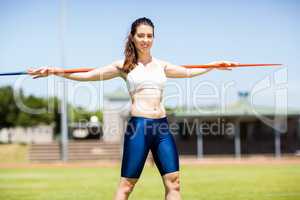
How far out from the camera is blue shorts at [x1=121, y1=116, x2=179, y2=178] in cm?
440

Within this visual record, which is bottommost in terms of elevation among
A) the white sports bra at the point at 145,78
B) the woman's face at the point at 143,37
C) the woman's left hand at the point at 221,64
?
the white sports bra at the point at 145,78

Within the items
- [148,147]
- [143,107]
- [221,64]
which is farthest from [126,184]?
[221,64]

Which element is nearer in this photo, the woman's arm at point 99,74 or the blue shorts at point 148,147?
the blue shorts at point 148,147

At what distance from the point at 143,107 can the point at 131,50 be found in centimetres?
53

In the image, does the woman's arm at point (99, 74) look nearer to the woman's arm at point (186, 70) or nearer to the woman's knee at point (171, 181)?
the woman's arm at point (186, 70)

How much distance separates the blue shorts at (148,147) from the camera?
4402mm

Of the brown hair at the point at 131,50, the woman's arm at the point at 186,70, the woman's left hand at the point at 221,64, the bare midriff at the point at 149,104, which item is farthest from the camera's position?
the woman's left hand at the point at 221,64

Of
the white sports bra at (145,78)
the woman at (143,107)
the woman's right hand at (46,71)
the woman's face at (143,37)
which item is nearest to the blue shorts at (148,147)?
the woman at (143,107)

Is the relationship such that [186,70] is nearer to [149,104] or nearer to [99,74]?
[149,104]

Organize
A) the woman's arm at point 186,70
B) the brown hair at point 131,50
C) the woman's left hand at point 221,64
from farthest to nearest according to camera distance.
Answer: the woman's left hand at point 221,64
the woman's arm at point 186,70
the brown hair at point 131,50

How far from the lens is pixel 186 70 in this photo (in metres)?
4.87

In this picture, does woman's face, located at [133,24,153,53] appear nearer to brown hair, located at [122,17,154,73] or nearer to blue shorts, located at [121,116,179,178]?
brown hair, located at [122,17,154,73]

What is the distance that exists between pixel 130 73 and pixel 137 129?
0.49 metres

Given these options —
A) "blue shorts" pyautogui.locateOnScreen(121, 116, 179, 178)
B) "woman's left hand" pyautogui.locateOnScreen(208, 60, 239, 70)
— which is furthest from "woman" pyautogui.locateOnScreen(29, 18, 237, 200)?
"woman's left hand" pyautogui.locateOnScreen(208, 60, 239, 70)
